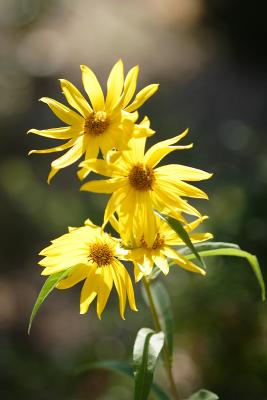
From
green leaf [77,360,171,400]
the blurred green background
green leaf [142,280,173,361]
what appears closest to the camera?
green leaf [142,280,173,361]

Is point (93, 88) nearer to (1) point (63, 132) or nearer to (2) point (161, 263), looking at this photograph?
(1) point (63, 132)

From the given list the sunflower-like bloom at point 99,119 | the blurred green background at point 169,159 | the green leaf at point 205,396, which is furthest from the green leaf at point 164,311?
the blurred green background at point 169,159

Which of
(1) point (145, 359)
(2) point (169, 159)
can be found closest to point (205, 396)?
(1) point (145, 359)

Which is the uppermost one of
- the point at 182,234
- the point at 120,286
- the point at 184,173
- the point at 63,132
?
the point at 63,132

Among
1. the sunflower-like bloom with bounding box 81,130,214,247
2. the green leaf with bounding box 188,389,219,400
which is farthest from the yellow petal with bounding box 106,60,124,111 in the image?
the green leaf with bounding box 188,389,219,400

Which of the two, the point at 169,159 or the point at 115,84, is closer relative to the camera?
the point at 115,84

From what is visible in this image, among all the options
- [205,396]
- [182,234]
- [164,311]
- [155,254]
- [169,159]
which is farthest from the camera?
[169,159]

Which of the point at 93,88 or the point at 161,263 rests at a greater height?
the point at 93,88

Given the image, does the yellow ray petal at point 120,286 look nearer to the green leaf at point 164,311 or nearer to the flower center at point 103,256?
the flower center at point 103,256

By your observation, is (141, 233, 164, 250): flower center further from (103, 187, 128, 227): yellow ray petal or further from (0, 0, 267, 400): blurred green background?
Result: (0, 0, 267, 400): blurred green background
